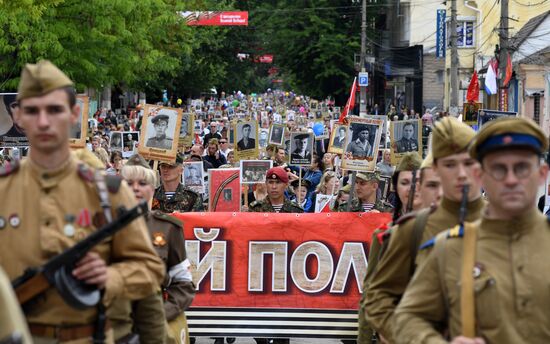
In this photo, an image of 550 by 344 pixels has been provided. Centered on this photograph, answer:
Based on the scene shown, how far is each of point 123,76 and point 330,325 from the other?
27.0m

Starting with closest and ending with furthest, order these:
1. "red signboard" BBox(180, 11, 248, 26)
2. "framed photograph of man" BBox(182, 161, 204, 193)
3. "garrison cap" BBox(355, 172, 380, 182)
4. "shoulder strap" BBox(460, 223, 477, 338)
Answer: "shoulder strap" BBox(460, 223, 477, 338) → "garrison cap" BBox(355, 172, 380, 182) → "framed photograph of man" BBox(182, 161, 204, 193) → "red signboard" BBox(180, 11, 248, 26)

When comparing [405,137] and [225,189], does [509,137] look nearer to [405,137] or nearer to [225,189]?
[225,189]

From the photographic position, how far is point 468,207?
5.95m

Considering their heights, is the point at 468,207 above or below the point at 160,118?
below

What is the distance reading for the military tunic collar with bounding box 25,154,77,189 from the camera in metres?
5.07

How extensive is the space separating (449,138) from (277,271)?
6.00 meters

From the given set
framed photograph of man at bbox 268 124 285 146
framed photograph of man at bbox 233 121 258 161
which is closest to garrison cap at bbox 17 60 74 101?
framed photograph of man at bbox 233 121 258 161

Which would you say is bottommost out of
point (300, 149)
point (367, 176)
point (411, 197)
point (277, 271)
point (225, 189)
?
point (277, 271)

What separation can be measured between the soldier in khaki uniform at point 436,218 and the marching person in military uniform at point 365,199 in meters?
6.88

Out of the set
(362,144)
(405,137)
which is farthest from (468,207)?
(405,137)

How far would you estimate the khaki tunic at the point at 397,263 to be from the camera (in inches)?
227

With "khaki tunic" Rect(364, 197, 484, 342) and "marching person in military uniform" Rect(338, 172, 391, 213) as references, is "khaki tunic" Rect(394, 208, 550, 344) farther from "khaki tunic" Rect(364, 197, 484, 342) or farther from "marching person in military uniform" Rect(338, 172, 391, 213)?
"marching person in military uniform" Rect(338, 172, 391, 213)

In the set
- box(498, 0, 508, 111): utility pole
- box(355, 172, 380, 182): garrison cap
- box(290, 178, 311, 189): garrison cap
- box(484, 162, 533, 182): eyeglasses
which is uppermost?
box(498, 0, 508, 111): utility pole

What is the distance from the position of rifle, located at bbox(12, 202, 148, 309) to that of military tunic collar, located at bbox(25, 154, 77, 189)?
0.30m
